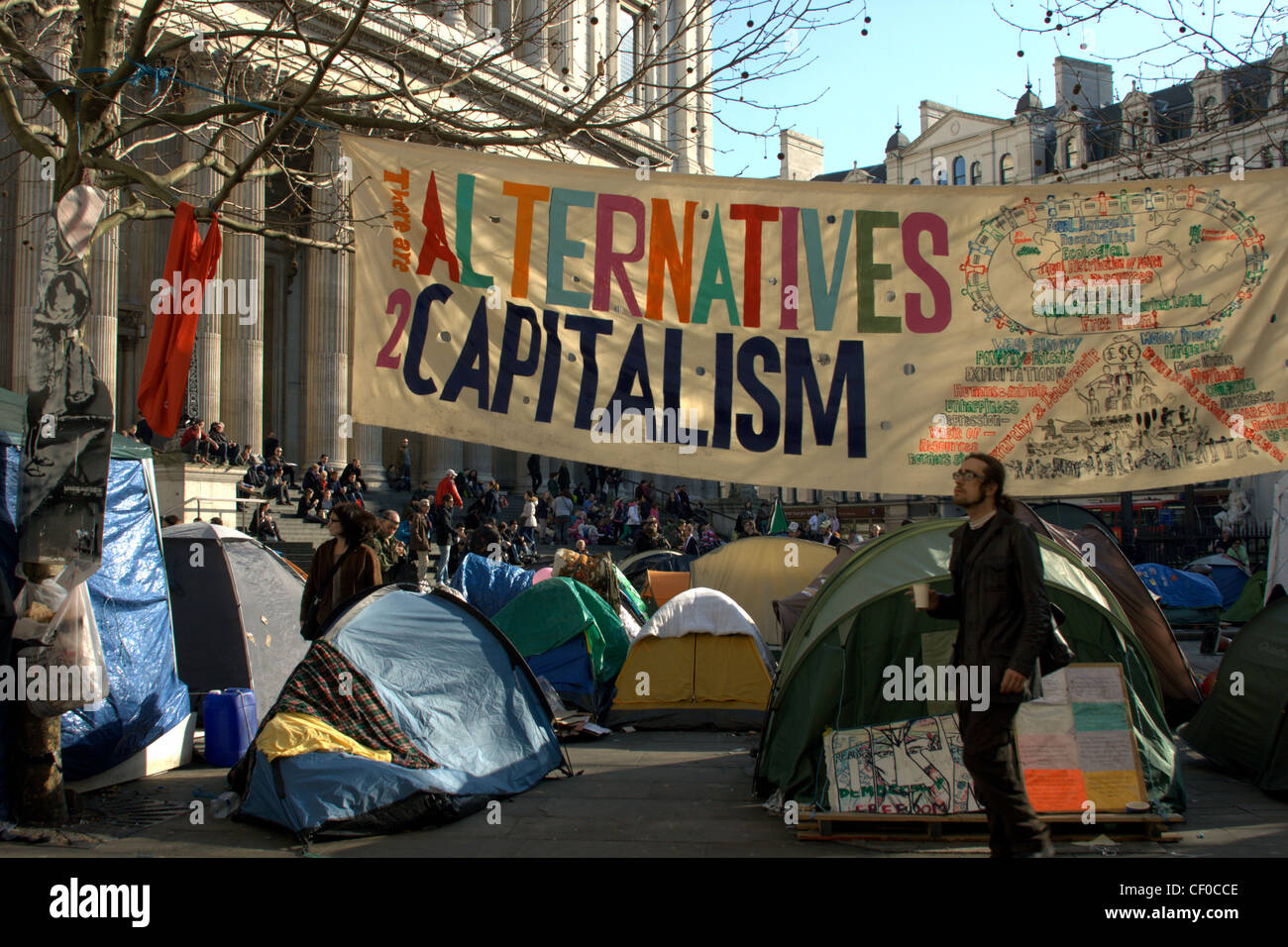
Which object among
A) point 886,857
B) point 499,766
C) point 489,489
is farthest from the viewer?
point 489,489

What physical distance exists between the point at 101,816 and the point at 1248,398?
701cm

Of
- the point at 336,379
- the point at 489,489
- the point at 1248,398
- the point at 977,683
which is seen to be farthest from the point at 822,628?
the point at 336,379

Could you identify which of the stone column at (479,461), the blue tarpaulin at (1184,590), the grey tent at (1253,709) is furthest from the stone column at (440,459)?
the grey tent at (1253,709)

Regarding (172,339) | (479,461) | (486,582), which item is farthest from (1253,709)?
(479,461)

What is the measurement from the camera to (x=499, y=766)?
7730 millimetres

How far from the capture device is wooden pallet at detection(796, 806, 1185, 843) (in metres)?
6.30

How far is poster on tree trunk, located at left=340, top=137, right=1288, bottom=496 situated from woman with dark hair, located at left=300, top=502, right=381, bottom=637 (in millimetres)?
3100

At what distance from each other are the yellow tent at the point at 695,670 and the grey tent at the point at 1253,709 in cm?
398

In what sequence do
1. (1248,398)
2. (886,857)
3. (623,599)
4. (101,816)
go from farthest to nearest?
(623,599)
(101,816)
(886,857)
(1248,398)

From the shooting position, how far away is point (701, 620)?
434 inches

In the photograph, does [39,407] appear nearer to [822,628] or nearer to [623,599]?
[822,628]

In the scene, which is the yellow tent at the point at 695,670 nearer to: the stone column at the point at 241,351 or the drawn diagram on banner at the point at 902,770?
the drawn diagram on banner at the point at 902,770

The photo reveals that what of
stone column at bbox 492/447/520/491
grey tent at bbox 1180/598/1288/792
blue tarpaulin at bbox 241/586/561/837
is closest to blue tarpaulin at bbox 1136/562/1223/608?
grey tent at bbox 1180/598/1288/792

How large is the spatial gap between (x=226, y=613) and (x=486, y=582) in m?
6.02
